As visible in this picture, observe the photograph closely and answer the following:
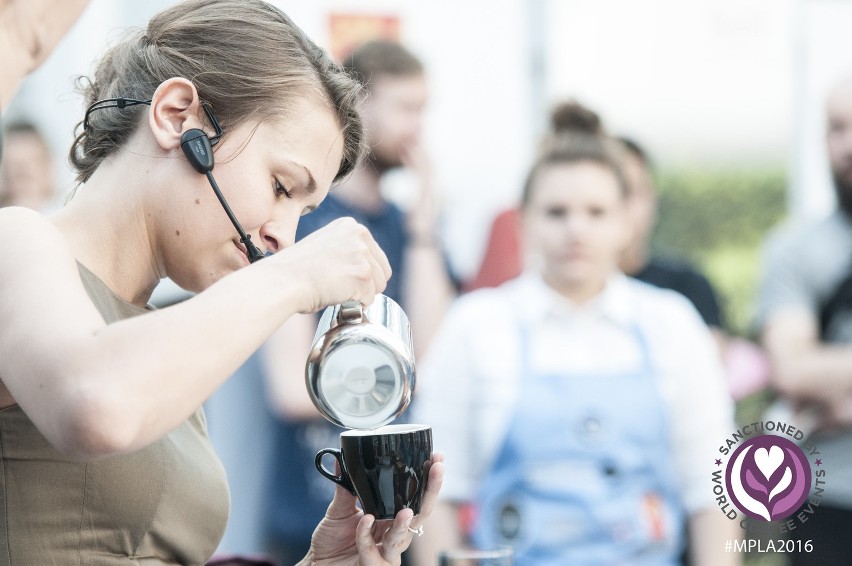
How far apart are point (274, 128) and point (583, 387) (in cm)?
149

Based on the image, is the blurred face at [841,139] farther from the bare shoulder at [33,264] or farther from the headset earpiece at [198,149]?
the bare shoulder at [33,264]

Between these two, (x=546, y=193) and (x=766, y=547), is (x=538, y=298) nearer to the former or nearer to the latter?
(x=546, y=193)

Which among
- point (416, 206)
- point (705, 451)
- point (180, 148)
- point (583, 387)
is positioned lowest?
point (705, 451)

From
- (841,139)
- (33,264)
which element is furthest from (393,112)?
(33,264)

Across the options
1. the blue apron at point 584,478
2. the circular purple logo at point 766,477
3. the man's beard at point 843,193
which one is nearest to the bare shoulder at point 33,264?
the blue apron at point 584,478

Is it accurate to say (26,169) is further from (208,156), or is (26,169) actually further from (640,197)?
(208,156)

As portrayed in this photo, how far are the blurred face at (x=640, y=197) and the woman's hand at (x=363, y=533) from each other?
6.80 feet

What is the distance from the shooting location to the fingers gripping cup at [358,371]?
135cm

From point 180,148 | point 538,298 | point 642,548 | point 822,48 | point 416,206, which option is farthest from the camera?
point 822,48

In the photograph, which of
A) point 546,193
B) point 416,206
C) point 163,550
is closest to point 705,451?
point 546,193

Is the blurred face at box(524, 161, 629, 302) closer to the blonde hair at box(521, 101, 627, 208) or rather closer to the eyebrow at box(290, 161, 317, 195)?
the blonde hair at box(521, 101, 627, 208)

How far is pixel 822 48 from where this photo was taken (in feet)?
14.6

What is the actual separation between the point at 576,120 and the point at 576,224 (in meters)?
0.41

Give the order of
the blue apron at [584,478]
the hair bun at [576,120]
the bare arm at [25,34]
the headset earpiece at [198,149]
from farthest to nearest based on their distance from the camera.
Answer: the hair bun at [576,120] → the blue apron at [584,478] → the bare arm at [25,34] → the headset earpiece at [198,149]
